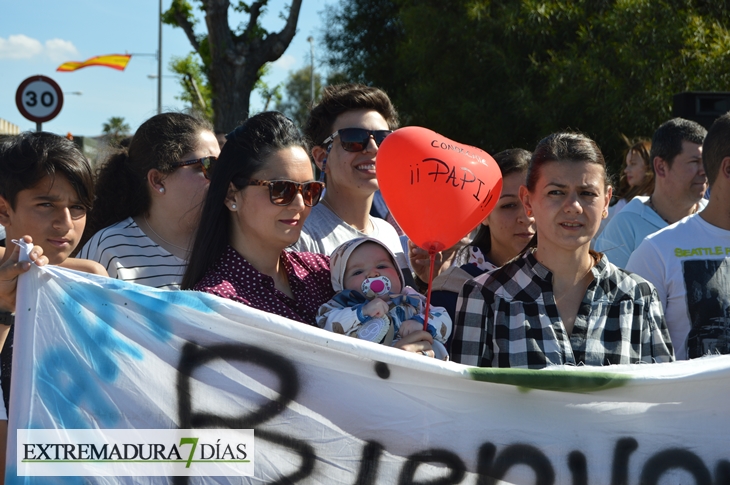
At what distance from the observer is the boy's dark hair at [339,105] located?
3.62m

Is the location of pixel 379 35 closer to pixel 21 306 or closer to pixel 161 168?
pixel 161 168

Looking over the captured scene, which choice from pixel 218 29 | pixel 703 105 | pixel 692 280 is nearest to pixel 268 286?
pixel 692 280

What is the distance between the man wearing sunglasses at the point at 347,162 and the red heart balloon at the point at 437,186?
1.97 ft

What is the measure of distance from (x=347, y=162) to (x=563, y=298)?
4.04 feet

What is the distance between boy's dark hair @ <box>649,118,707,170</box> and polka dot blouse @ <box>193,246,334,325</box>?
9.34 feet

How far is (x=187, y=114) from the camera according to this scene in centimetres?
373

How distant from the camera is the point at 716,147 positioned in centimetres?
332

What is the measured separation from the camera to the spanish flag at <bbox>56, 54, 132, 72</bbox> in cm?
2342

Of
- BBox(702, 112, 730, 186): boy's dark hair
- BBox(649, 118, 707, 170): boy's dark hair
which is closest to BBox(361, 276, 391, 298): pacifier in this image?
BBox(702, 112, 730, 186): boy's dark hair

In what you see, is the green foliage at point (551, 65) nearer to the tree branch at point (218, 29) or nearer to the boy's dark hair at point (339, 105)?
the tree branch at point (218, 29)

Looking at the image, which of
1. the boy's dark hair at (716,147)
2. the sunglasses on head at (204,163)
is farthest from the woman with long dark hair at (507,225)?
the sunglasses on head at (204,163)

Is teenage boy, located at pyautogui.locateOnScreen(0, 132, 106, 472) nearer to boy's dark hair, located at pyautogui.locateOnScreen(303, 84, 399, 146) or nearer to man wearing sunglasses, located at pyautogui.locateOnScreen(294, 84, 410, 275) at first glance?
man wearing sunglasses, located at pyautogui.locateOnScreen(294, 84, 410, 275)

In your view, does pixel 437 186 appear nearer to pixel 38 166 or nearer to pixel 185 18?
pixel 38 166

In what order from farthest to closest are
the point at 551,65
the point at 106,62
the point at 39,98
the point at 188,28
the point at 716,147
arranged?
1. the point at 106,62
2. the point at 188,28
3. the point at 551,65
4. the point at 39,98
5. the point at 716,147
